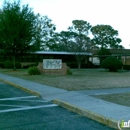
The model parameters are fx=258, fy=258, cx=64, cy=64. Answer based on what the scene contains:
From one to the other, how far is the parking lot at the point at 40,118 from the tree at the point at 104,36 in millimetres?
68026

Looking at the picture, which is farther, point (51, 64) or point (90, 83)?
point (51, 64)

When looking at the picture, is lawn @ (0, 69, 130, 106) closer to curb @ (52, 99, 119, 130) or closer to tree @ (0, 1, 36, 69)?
curb @ (52, 99, 119, 130)

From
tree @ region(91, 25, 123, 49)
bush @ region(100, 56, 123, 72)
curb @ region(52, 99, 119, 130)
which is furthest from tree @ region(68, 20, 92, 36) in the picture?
curb @ region(52, 99, 119, 130)

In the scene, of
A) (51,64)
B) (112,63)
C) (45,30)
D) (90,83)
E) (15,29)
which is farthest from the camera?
(45,30)

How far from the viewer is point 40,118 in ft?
25.3

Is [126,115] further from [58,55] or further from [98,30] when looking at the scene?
[98,30]

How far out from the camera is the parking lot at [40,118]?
681 centimetres

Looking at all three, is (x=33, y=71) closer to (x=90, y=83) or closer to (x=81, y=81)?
(x=81, y=81)

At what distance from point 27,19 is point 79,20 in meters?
40.5

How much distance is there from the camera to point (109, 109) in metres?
8.46

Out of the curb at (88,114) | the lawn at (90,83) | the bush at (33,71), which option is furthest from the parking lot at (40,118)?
the bush at (33,71)

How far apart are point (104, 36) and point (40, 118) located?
2900 inches

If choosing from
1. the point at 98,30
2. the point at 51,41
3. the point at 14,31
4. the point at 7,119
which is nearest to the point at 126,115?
the point at 7,119

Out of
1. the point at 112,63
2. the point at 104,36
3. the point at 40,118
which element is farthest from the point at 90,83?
the point at 104,36
